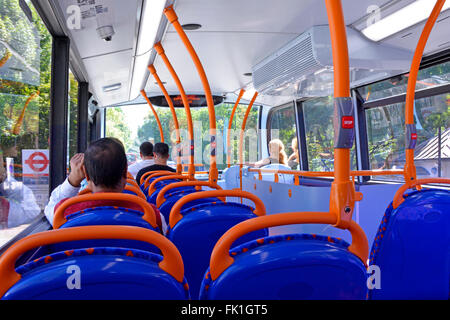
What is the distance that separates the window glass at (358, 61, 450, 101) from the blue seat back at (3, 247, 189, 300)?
4.40m

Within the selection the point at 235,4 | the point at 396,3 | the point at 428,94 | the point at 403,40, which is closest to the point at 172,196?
the point at 235,4

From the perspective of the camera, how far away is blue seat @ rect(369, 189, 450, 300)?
1557mm

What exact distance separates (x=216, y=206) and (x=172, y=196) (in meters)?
0.80

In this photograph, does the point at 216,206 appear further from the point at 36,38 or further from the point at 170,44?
the point at 170,44

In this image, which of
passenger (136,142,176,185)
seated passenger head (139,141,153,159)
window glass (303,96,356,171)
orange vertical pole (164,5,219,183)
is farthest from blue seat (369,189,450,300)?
window glass (303,96,356,171)

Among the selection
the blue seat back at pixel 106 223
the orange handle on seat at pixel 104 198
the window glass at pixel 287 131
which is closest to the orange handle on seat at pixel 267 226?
the blue seat back at pixel 106 223

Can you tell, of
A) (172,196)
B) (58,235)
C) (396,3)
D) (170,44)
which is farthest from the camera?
(170,44)

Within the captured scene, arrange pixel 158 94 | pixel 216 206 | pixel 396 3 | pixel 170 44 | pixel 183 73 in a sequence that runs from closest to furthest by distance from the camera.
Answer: pixel 216 206 < pixel 396 3 < pixel 170 44 < pixel 183 73 < pixel 158 94

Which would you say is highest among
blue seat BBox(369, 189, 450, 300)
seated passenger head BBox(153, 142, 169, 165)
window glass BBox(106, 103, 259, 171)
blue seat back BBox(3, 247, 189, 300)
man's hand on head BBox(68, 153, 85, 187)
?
window glass BBox(106, 103, 259, 171)

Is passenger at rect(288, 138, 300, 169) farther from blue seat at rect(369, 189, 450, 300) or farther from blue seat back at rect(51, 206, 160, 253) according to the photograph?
blue seat back at rect(51, 206, 160, 253)

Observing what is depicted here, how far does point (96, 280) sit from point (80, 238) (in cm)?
14

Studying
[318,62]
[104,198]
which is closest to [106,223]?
[104,198]

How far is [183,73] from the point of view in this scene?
6062 mm
